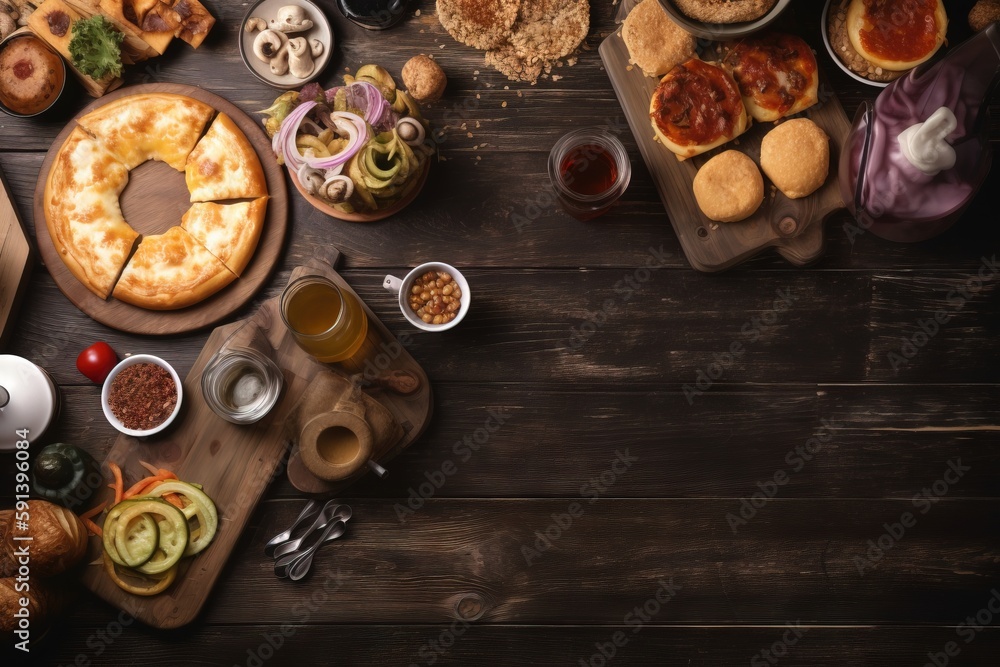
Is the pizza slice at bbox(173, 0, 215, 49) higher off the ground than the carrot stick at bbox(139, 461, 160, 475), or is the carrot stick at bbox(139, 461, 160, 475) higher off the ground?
the pizza slice at bbox(173, 0, 215, 49)

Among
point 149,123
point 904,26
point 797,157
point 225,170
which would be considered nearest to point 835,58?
point 904,26

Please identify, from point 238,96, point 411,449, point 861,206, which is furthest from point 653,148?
point 238,96

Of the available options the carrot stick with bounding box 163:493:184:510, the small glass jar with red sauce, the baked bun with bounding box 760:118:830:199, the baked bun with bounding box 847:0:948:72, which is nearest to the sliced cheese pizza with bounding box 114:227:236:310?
the carrot stick with bounding box 163:493:184:510

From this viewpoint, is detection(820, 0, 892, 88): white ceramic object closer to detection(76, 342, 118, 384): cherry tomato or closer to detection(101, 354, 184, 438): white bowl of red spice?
detection(101, 354, 184, 438): white bowl of red spice

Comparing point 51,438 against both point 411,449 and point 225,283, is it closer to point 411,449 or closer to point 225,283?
point 225,283

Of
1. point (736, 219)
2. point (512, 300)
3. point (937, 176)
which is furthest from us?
point (512, 300)

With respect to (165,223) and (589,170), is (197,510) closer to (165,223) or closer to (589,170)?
(165,223)

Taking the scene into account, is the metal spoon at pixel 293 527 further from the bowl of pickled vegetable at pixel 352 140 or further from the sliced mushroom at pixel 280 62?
the sliced mushroom at pixel 280 62
